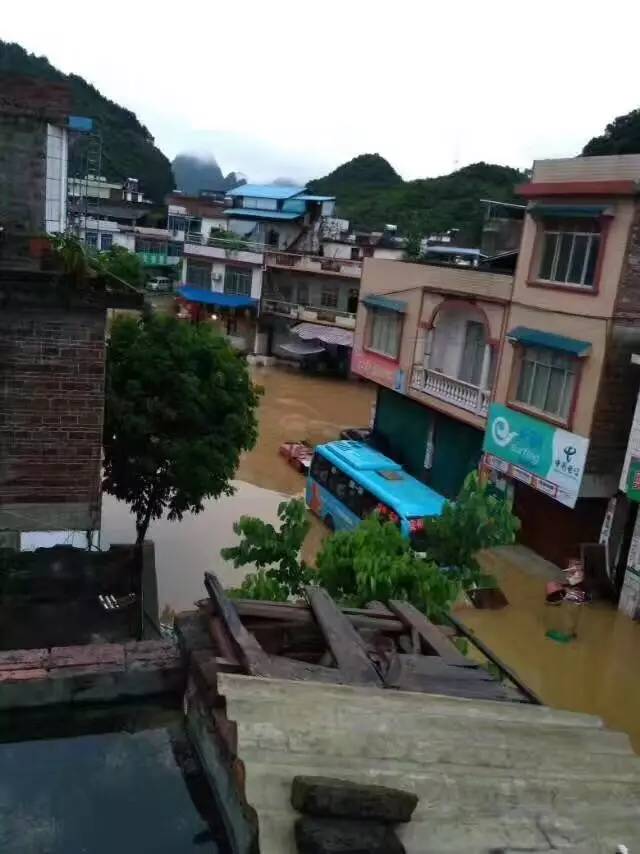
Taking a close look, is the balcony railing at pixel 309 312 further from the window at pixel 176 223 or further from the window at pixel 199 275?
the window at pixel 176 223

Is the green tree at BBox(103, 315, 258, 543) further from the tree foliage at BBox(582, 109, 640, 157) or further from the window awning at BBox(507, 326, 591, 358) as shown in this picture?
the tree foliage at BBox(582, 109, 640, 157)

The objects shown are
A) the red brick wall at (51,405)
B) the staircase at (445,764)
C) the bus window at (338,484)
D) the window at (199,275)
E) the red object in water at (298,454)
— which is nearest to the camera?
the staircase at (445,764)

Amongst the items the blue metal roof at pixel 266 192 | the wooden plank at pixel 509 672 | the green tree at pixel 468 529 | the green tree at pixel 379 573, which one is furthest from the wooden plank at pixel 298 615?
the blue metal roof at pixel 266 192

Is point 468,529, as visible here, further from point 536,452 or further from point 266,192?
point 266,192

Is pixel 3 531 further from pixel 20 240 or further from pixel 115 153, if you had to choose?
pixel 115 153

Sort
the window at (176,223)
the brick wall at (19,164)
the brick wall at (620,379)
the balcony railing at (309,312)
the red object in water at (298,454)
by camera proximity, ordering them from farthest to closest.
Answer: the window at (176,223)
the balcony railing at (309,312)
the red object in water at (298,454)
the brick wall at (620,379)
the brick wall at (19,164)

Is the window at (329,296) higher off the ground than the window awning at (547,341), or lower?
lower
